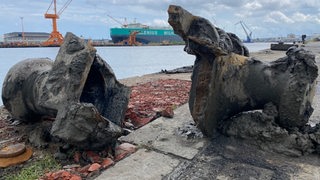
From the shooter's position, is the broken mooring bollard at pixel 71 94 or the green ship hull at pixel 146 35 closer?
the broken mooring bollard at pixel 71 94

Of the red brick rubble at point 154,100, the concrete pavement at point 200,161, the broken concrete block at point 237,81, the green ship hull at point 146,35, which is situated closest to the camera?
the concrete pavement at point 200,161

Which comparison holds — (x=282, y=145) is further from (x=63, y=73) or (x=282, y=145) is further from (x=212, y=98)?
(x=63, y=73)

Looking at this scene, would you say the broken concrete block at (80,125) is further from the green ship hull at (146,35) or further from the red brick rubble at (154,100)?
the green ship hull at (146,35)

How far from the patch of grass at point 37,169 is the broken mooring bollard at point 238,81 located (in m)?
1.18

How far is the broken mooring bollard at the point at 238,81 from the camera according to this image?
2137 mm

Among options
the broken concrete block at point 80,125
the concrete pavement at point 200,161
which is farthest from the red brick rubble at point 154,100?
the broken concrete block at point 80,125

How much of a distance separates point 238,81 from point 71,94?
1.35 meters

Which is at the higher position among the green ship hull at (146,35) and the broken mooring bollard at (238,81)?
the green ship hull at (146,35)

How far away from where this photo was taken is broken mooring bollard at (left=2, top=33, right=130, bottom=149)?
1982 mm

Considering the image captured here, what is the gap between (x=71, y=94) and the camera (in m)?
2.25

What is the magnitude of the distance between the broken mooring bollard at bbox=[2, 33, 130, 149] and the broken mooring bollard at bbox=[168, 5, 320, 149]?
77 centimetres

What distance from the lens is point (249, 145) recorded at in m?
2.35

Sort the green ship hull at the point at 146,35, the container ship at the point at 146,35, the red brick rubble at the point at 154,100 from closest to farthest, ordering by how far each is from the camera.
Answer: the red brick rubble at the point at 154,100 → the container ship at the point at 146,35 → the green ship hull at the point at 146,35

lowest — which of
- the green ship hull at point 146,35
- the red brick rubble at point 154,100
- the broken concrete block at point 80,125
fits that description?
the red brick rubble at point 154,100
